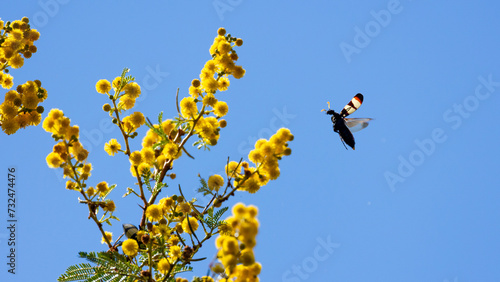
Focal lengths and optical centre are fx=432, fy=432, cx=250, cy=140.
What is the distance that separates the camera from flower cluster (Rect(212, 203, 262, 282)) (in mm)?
2566

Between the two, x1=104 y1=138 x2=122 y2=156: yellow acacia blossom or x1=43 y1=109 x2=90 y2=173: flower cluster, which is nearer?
x1=43 y1=109 x2=90 y2=173: flower cluster

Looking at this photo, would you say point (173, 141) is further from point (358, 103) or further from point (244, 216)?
point (358, 103)

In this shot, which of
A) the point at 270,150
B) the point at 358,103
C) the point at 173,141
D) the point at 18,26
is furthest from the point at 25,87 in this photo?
the point at 358,103

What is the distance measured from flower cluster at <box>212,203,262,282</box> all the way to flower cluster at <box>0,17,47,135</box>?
278 cm

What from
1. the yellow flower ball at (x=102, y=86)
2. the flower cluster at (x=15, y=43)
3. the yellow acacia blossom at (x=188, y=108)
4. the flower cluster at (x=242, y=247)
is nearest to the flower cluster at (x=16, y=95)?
the flower cluster at (x=15, y=43)

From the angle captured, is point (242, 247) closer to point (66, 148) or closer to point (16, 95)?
point (66, 148)

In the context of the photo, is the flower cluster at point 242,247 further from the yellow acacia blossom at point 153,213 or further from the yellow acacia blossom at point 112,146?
the yellow acacia blossom at point 112,146

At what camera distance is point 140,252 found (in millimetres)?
3850

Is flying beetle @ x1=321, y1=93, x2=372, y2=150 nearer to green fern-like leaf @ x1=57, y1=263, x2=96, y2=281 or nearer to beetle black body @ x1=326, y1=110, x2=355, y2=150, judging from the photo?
beetle black body @ x1=326, y1=110, x2=355, y2=150

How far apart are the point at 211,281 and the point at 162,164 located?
60.2 inches

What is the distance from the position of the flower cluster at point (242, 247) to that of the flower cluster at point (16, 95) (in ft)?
9.12

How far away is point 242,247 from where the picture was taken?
2.63m

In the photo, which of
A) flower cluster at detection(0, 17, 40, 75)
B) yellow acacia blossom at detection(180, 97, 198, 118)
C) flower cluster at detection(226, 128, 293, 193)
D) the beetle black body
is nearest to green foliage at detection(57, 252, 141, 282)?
flower cluster at detection(226, 128, 293, 193)

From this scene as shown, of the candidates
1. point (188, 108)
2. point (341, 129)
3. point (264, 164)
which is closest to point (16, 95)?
point (188, 108)
